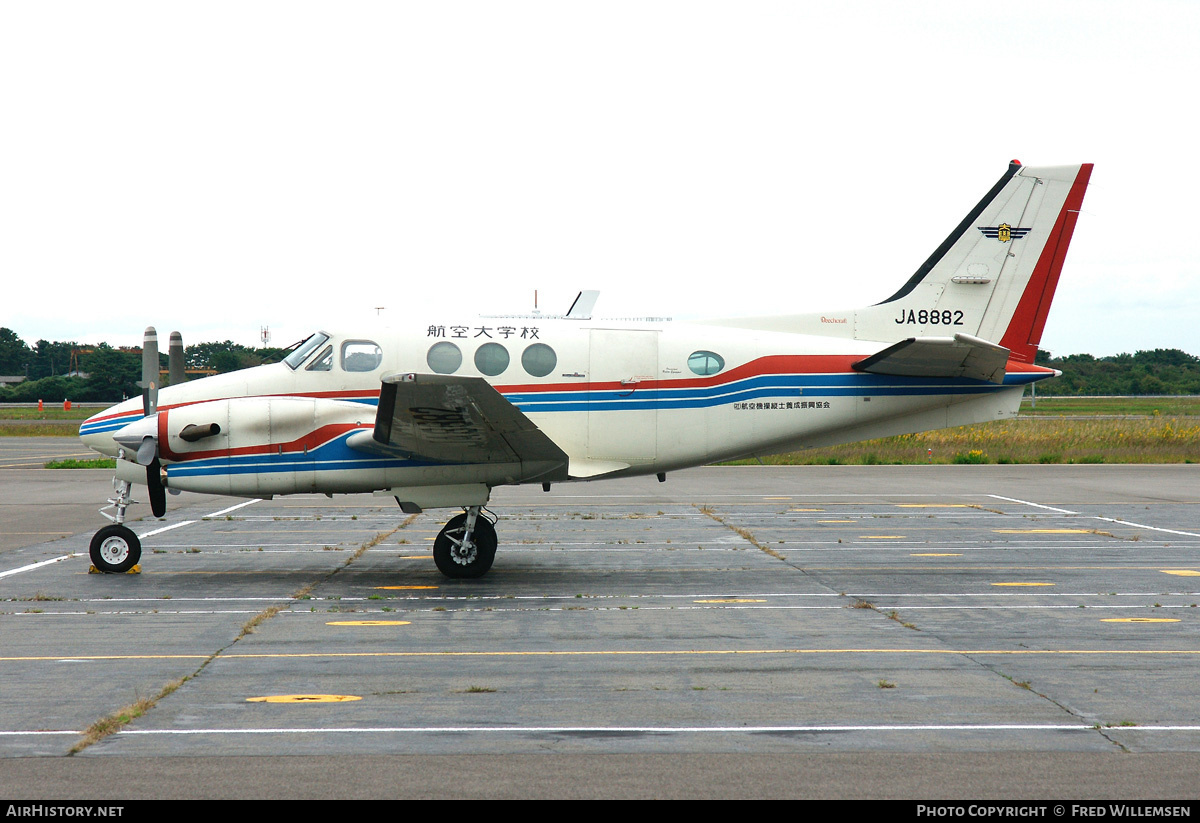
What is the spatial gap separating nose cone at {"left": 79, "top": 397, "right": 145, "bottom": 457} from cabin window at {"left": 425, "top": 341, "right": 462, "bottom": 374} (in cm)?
429

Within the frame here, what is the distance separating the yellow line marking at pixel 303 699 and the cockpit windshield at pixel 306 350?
22.1ft

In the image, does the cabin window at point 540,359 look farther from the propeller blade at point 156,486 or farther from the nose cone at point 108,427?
the nose cone at point 108,427

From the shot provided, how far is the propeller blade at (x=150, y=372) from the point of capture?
13.4m

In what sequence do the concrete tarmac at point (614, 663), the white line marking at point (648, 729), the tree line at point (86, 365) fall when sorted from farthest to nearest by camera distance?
the tree line at point (86, 365), the white line marking at point (648, 729), the concrete tarmac at point (614, 663)

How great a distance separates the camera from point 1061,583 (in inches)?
512

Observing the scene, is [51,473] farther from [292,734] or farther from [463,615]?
[292,734]

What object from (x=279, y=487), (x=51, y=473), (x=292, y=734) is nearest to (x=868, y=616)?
(x=292, y=734)

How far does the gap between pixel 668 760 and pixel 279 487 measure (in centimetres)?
850

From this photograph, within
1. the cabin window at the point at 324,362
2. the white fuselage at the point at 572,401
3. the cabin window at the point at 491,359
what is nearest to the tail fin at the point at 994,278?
the white fuselage at the point at 572,401

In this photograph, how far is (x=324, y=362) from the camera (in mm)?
13477

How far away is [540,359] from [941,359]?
19.1 feet

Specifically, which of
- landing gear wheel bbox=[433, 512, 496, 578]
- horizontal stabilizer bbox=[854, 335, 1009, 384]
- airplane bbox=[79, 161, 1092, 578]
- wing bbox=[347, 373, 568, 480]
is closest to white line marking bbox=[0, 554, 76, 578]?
airplane bbox=[79, 161, 1092, 578]

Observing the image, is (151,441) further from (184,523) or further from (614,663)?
(614,663)

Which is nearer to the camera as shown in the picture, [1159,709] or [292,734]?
[292,734]
